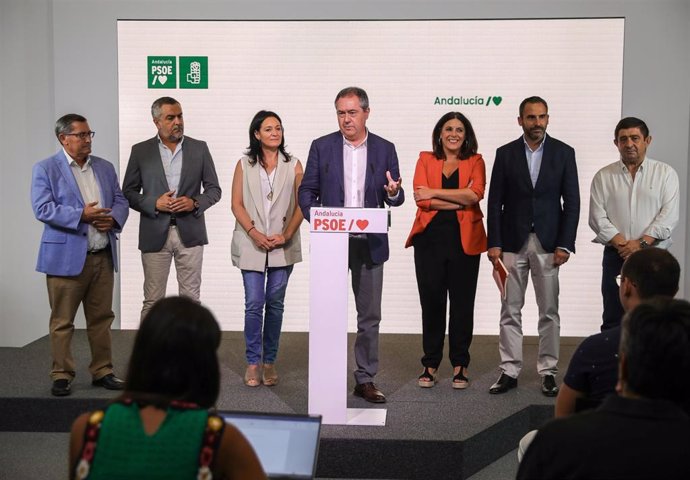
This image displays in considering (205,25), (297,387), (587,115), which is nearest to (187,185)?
(297,387)

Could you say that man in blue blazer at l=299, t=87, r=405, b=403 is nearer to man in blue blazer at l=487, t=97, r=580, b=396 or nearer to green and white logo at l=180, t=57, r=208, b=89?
man in blue blazer at l=487, t=97, r=580, b=396

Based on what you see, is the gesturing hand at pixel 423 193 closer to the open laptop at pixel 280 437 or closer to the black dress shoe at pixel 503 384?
the black dress shoe at pixel 503 384

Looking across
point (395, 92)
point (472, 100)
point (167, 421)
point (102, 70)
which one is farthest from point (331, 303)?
point (102, 70)

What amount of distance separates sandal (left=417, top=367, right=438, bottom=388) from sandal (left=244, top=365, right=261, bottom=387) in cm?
96

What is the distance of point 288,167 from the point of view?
5066 millimetres

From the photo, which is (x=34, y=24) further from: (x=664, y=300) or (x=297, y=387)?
(x=664, y=300)

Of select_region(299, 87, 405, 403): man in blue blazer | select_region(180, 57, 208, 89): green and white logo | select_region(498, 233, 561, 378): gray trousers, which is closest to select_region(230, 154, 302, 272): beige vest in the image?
select_region(299, 87, 405, 403): man in blue blazer

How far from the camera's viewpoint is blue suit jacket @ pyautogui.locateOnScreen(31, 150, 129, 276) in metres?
4.76

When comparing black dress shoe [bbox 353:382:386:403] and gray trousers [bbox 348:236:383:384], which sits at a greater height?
gray trousers [bbox 348:236:383:384]

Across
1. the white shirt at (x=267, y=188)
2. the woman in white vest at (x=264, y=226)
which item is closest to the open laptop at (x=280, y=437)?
the woman in white vest at (x=264, y=226)

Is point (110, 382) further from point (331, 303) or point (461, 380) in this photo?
point (461, 380)

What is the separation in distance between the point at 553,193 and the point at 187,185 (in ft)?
7.10

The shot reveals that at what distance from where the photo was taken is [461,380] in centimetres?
508

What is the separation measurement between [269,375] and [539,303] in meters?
1.65
